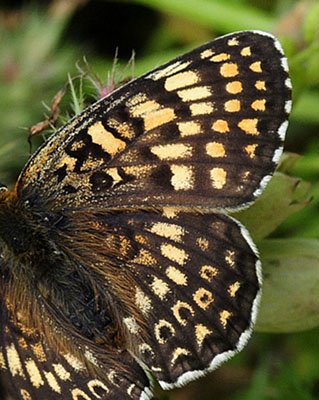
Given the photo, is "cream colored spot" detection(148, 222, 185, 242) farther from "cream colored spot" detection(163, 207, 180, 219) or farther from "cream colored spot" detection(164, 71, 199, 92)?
"cream colored spot" detection(164, 71, 199, 92)

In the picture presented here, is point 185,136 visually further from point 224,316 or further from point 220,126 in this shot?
point 224,316

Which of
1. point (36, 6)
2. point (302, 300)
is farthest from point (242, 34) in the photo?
point (36, 6)

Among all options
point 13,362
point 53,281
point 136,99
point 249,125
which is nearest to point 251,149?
point 249,125

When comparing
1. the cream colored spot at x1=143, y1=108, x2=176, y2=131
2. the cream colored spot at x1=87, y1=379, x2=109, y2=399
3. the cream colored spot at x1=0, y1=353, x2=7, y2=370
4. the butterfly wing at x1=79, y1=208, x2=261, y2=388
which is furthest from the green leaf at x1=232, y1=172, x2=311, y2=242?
the cream colored spot at x1=0, y1=353, x2=7, y2=370

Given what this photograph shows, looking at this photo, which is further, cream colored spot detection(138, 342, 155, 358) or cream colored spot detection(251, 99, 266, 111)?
cream colored spot detection(138, 342, 155, 358)

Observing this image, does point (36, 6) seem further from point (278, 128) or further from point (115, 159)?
point (278, 128)

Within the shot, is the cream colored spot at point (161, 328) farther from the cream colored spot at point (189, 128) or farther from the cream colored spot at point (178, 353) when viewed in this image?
the cream colored spot at point (189, 128)
